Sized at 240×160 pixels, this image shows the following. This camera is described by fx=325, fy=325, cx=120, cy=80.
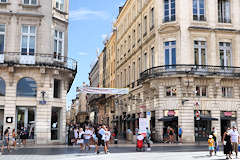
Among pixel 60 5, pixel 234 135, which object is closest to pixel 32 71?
pixel 60 5

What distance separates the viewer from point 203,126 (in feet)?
108

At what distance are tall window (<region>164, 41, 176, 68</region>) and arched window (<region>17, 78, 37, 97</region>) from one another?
548 inches

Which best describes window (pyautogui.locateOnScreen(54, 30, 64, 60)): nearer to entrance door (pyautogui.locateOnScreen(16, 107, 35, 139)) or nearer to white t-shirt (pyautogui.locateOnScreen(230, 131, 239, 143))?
entrance door (pyautogui.locateOnScreen(16, 107, 35, 139))

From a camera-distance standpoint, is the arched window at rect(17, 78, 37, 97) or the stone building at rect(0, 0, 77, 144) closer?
the stone building at rect(0, 0, 77, 144)

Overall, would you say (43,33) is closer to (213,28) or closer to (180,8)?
(180,8)

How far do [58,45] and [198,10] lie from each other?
15.3 meters

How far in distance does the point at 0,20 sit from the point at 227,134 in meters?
20.9

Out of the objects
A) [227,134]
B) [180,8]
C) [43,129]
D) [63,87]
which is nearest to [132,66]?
[180,8]

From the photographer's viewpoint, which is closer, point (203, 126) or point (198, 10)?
point (203, 126)

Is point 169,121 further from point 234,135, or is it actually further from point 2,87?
point 2,87

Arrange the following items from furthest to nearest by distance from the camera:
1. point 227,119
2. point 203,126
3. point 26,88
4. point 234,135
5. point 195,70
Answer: point 227,119, point 203,126, point 195,70, point 26,88, point 234,135

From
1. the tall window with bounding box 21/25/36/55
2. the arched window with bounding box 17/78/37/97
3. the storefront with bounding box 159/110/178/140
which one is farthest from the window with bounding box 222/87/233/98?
the tall window with bounding box 21/25/36/55

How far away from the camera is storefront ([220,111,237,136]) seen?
1314 inches

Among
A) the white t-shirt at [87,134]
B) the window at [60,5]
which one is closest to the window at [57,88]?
the window at [60,5]
